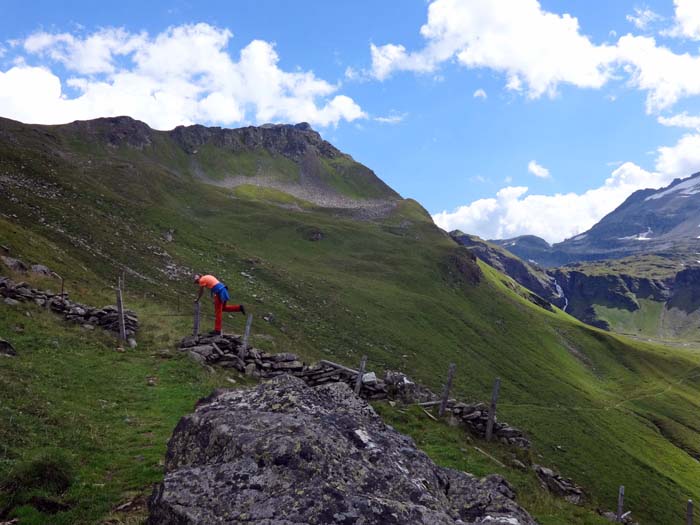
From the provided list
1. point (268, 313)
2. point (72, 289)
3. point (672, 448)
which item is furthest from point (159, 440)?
point (672, 448)

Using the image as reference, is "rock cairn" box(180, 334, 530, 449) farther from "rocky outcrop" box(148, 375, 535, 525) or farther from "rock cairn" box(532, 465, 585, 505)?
"rocky outcrop" box(148, 375, 535, 525)

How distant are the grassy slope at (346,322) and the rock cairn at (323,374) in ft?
9.11

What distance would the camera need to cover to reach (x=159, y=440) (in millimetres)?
15812

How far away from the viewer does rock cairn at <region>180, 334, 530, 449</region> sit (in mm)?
27812

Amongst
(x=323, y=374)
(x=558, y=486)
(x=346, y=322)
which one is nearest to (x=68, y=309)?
(x=323, y=374)

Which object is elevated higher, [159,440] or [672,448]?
[159,440]

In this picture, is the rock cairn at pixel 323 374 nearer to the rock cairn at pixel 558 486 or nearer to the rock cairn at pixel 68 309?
the rock cairn at pixel 558 486

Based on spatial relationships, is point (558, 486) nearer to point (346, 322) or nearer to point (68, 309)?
point (68, 309)

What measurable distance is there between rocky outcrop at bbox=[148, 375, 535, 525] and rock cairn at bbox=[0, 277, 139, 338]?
21.4 meters

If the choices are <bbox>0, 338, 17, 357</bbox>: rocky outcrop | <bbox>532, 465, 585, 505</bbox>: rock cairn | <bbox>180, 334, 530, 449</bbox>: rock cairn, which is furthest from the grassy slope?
<bbox>532, 465, 585, 505</bbox>: rock cairn

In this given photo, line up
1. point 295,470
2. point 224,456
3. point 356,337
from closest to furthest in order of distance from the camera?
point 295,470
point 224,456
point 356,337

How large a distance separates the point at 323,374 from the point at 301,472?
65.2ft

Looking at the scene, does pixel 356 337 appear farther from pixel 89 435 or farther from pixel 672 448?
→ pixel 672 448

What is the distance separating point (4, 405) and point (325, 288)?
73.0m
